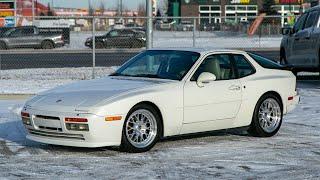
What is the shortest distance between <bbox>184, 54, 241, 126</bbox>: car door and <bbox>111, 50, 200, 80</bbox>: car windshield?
0.62 feet

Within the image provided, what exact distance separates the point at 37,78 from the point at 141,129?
1079 centimetres

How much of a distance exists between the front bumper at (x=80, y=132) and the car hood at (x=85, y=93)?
0.13m

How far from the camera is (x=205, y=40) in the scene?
2959cm

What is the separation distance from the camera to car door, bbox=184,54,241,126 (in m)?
8.45

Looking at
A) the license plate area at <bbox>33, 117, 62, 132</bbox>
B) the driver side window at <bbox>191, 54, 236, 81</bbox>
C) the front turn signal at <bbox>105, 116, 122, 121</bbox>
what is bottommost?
the license plate area at <bbox>33, 117, 62, 132</bbox>

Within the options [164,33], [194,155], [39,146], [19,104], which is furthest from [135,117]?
[164,33]

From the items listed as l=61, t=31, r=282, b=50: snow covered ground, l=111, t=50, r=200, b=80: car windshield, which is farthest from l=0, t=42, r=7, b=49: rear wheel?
l=111, t=50, r=200, b=80: car windshield

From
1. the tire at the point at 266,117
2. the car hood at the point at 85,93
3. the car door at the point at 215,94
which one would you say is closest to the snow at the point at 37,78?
the car hood at the point at 85,93

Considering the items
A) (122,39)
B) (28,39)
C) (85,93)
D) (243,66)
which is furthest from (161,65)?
(28,39)

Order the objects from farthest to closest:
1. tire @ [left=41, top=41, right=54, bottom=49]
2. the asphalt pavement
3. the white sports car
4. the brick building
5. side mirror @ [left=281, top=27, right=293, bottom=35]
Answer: the brick building
tire @ [left=41, top=41, right=54, bottom=49]
the asphalt pavement
side mirror @ [left=281, top=27, right=293, bottom=35]
the white sports car

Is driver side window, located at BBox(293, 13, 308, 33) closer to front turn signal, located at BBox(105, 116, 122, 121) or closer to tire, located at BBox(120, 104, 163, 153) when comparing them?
tire, located at BBox(120, 104, 163, 153)

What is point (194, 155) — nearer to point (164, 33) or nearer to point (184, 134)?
point (184, 134)

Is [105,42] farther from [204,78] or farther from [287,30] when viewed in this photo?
[204,78]

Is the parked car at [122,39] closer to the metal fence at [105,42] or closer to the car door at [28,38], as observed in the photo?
the metal fence at [105,42]
